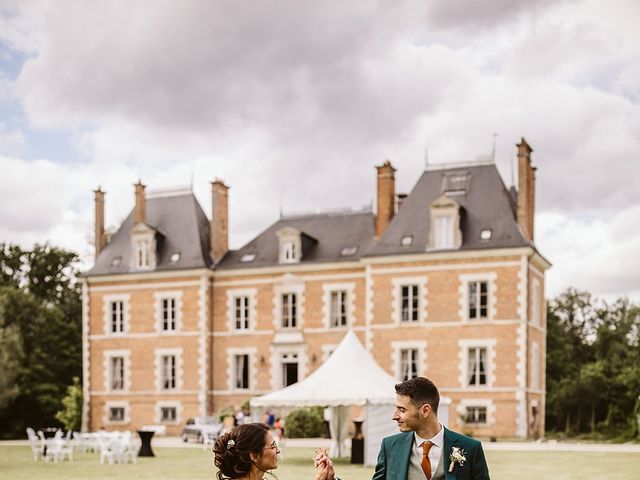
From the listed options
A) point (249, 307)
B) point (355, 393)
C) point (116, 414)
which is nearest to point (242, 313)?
point (249, 307)

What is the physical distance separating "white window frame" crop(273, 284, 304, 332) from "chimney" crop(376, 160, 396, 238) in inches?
141

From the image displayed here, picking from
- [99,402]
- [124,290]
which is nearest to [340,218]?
[124,290]

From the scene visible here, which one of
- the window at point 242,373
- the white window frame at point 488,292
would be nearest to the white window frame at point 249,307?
the window at point 242,373

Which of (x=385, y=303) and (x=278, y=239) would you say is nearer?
(x=385, y=303)

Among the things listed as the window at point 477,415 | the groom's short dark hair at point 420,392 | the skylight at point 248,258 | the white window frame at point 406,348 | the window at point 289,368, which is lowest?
the window at point 477,415

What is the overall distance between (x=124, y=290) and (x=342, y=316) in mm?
8625

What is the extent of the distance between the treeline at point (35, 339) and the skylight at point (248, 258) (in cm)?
864

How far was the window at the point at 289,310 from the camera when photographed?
3391 centimetres

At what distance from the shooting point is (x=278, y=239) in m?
35.1

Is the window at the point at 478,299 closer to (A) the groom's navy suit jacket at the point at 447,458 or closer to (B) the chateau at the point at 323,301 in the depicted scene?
(B) the chateau at the point at 323,301

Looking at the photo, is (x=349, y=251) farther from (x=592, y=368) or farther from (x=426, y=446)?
(x=426, y=446)

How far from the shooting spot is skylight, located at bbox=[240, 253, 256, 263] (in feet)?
115

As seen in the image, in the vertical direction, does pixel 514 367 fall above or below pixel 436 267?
below

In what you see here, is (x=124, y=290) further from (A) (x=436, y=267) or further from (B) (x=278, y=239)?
(A) (x=436, y=267)
